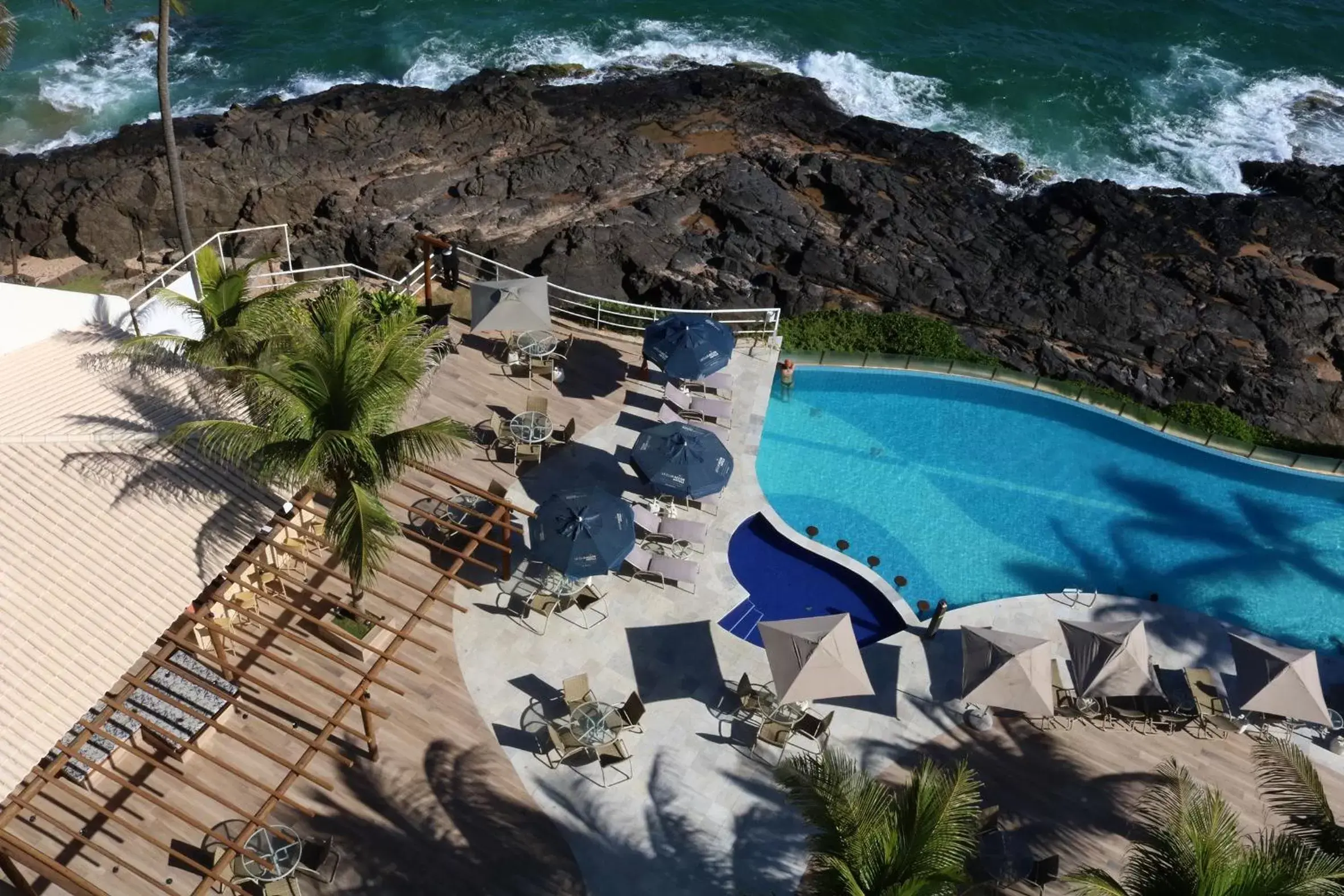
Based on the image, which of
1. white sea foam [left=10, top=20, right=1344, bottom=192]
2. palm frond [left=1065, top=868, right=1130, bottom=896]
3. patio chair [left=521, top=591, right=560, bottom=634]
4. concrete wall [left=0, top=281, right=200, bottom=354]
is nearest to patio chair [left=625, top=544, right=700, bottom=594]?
patio chair [left=521, top=591, right=560, bottom=634]

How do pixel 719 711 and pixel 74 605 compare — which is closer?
pixel 74 605

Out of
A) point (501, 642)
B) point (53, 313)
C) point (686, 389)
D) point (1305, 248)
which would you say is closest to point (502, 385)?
point (686, 389)

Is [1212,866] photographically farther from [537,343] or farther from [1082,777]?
[537,343]

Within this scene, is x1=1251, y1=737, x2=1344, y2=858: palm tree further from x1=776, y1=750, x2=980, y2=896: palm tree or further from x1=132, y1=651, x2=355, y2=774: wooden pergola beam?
x1=132, y1=651, x2=355, y2=774: wooden pergola beam

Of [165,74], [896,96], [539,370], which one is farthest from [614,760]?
[896,96]

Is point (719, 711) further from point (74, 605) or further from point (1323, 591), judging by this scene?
point (1323, 591)
